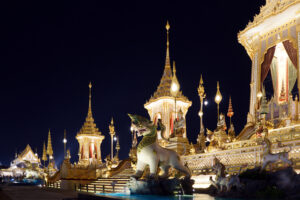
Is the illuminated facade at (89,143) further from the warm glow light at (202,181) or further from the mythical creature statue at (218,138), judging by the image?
the warm glow light at (202,181)

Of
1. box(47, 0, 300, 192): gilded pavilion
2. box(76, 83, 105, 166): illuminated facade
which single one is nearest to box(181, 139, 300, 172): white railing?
box(47, 0, 300, 192): gilded pavilion

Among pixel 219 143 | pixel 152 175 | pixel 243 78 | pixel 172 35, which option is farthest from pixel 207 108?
pixel 152 175

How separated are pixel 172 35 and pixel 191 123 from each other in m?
14.8

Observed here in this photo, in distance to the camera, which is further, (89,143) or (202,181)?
(89,143)

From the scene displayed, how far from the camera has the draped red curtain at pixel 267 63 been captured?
20062 millimetres

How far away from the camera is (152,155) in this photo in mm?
10289

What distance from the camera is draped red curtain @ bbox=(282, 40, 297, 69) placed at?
A: 60.5ft

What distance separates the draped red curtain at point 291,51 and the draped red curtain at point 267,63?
38.7 inches

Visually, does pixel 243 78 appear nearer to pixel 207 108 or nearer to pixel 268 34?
pixel 207 108

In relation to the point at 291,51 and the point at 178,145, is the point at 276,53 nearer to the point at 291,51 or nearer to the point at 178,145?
the point at 291,51

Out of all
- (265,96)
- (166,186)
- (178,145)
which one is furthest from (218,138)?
(166,186)

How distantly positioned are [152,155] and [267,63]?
13.1 meters

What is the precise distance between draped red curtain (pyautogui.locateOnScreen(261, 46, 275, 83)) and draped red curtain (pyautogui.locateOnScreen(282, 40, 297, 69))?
983mm

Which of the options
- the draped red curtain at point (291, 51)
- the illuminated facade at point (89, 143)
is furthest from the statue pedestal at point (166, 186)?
the illuminated facade at point (89, 143)
